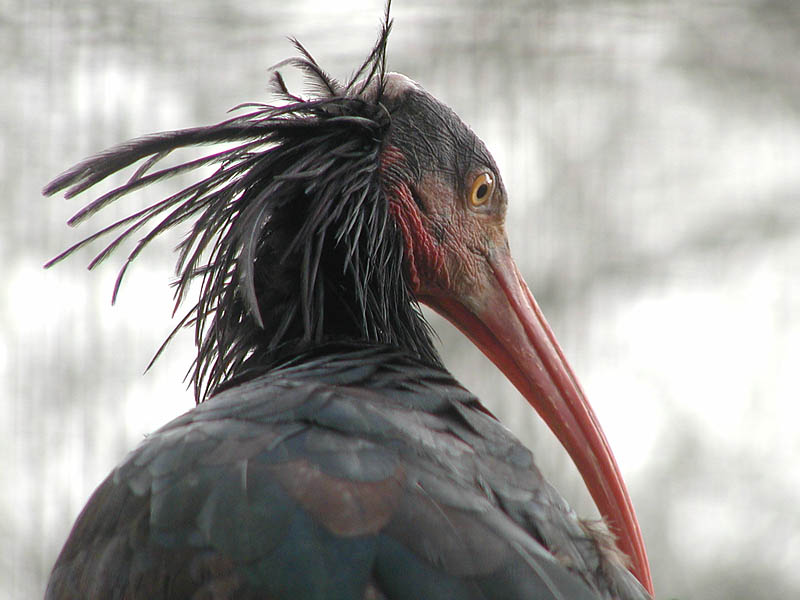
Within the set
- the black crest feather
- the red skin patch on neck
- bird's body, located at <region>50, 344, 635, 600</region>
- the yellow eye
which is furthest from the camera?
the yellow eye

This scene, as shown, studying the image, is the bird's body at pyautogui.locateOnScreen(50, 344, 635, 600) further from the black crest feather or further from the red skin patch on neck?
the red skin patch on neck

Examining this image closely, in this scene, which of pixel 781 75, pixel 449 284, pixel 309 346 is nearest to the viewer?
pixel 309 346

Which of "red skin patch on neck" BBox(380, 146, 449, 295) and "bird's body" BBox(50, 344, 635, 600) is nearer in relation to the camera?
"bird's body" BBox(50, 344, 635, 600)

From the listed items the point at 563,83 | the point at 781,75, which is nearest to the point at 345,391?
the point at 563,83

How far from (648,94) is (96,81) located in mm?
4347

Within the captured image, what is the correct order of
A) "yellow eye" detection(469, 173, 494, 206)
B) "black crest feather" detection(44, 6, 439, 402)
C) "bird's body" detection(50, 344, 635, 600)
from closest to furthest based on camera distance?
"bird's body" detection(50, 344, 635, 600) < "black crest feather" detection(44, 6, 439, 402) < "yellow eye" detection(469, 173, 494, 206)

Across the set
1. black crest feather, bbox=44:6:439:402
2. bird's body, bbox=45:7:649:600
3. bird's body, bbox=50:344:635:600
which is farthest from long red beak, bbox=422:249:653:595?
bird's body, bbox=50:344:635:600

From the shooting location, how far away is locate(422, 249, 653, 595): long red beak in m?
2.80

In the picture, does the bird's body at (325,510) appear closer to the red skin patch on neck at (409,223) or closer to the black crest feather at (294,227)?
the black crest feather at (294,227)

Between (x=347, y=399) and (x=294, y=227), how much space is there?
27.9 inches

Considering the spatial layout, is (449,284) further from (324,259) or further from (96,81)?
(96,81)

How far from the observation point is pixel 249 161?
104 inches

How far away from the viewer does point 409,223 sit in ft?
8.98

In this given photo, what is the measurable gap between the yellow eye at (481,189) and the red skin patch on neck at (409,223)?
186 mm
